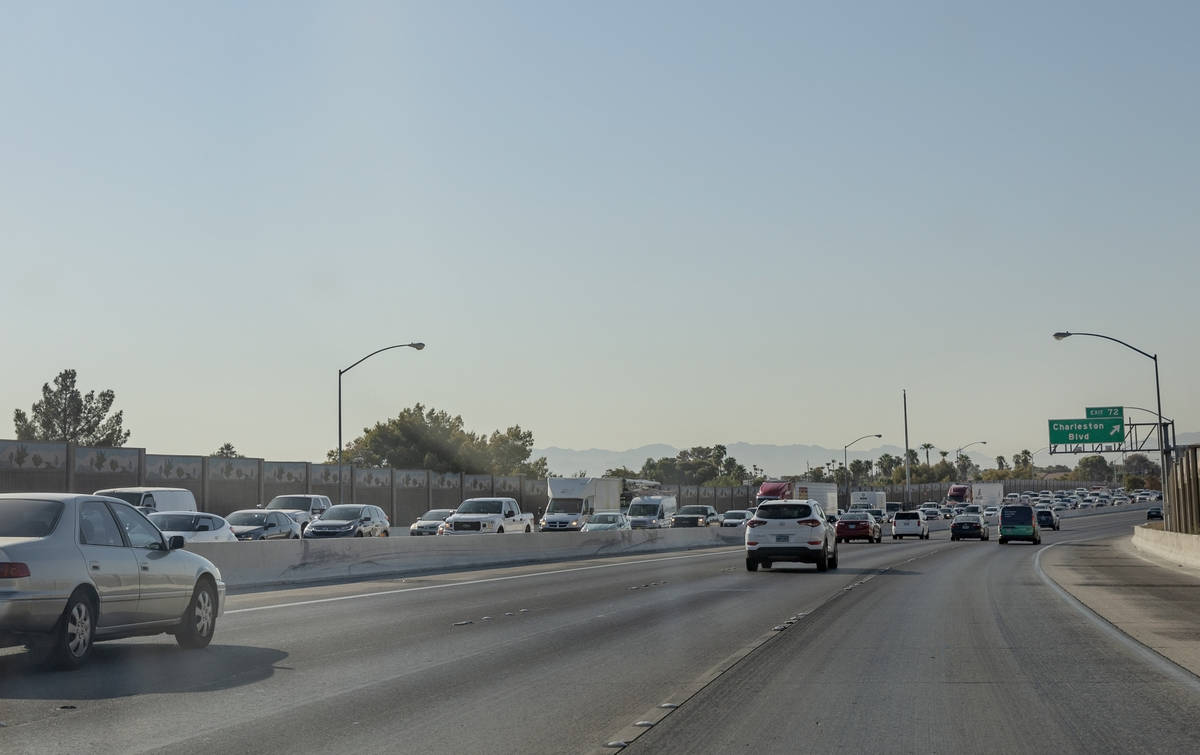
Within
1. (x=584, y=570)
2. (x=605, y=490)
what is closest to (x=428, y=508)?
(x=605, y=490)

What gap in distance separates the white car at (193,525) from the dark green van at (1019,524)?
3820 cm

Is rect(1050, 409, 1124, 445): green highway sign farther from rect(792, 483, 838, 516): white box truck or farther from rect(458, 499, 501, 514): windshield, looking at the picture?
rect(458, 499, 501, 514): windshield

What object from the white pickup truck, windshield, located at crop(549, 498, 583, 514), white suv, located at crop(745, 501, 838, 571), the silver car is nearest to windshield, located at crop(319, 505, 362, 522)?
the white pickup truck

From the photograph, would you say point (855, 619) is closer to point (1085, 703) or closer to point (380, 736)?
point (1085, 703)

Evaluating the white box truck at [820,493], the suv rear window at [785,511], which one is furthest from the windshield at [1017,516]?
the suv rear window at [785,511]

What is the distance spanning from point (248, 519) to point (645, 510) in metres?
27.2

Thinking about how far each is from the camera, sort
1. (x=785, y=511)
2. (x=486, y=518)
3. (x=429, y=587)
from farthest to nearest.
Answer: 1. (x=486, y=518)
2. (x=785, y=511)
3. (x=429, y=587)

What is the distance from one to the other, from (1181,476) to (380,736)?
51.7 m

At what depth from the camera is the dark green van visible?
2282 inches

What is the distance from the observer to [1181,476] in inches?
2116

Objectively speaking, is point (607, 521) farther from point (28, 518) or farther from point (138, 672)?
point (28, 518)

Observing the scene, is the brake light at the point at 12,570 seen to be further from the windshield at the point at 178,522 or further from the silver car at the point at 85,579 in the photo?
the windshield at the point at 178,522

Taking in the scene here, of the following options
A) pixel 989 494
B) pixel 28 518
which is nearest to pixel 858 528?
pixel 28 518

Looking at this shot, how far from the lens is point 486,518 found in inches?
1893
